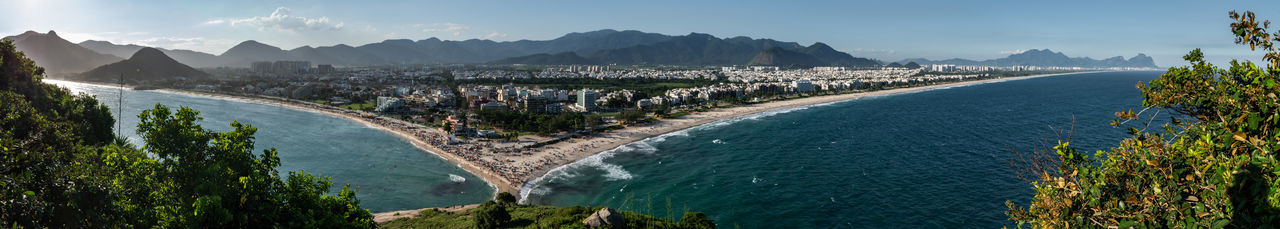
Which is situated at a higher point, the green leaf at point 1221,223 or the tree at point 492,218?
the green leaf at point 1221,223

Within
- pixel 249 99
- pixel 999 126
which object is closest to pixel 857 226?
pixel 999 126

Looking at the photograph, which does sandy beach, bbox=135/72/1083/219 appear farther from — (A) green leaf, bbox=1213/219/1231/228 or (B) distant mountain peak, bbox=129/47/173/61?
(B) distant mountain peak, bbox=129/47/173/61

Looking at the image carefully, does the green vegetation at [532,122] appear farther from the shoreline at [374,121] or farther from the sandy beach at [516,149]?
the shoreline at [374,121]

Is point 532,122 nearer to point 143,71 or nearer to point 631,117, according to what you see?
point 631,117

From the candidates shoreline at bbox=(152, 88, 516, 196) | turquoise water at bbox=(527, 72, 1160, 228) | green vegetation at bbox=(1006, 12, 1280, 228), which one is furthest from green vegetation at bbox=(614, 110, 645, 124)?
green vegetation at bbox=(1006, 12, 1280, 228)

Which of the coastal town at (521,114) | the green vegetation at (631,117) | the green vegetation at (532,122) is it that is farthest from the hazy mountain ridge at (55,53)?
the green vegetation at (631,117)

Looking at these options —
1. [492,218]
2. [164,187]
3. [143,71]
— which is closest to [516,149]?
[492,218]
